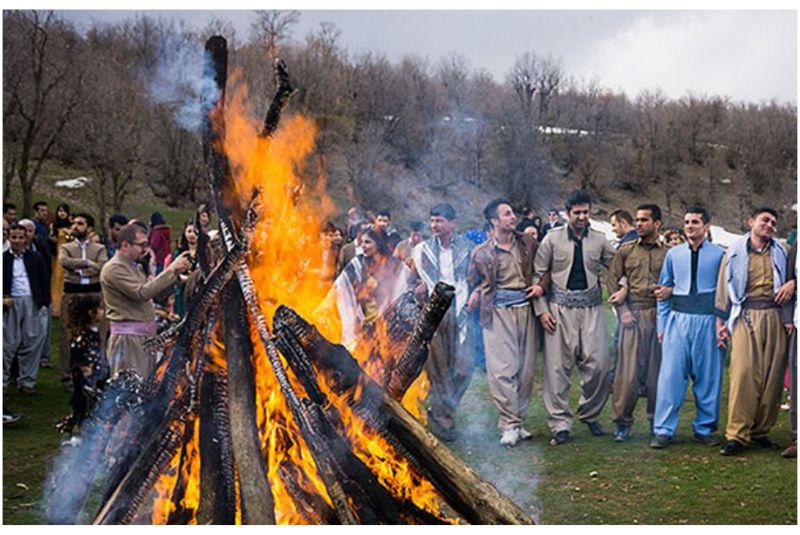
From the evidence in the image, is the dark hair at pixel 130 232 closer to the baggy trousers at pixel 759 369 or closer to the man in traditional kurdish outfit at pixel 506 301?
the man in traditional kurdish outfit at pixel 506 301

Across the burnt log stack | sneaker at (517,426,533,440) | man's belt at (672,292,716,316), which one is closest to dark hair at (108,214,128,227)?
sneaker at (517,426,533,440)

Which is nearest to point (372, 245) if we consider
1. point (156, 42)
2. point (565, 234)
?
point (565, 234)

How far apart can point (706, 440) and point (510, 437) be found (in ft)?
5.85

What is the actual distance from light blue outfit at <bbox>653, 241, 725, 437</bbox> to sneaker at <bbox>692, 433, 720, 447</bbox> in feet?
0.12

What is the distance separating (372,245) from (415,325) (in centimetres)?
323

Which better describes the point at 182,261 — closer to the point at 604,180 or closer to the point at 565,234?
the point at 565,234

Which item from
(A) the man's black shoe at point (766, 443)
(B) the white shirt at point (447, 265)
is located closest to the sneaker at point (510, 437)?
(B) the white shirt at point (447, 265)

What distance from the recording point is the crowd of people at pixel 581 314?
8.12 m

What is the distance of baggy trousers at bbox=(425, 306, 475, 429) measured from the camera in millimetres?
9312

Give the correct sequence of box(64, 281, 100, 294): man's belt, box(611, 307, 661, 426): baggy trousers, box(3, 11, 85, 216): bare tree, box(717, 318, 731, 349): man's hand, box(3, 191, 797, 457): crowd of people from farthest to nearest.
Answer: box(64, 281, 100, 294): man's belt < box(611, 307, 661, 426): baggy trousers < box(717, 318, 731, 349): man's hand < box(3, 191, 797, 457): crowd of people < box(3, 11, 85, 216): bare tree

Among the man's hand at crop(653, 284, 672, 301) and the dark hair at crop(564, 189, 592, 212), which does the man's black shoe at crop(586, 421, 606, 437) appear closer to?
the man's hand at crop(653, 284, 672, 301)

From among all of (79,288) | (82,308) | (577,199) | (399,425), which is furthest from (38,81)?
(399,425)

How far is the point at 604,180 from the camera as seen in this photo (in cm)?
1108

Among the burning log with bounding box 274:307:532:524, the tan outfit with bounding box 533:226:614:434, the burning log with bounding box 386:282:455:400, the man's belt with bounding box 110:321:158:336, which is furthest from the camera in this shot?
the tan outfit with bounding box 533:226:614:434
